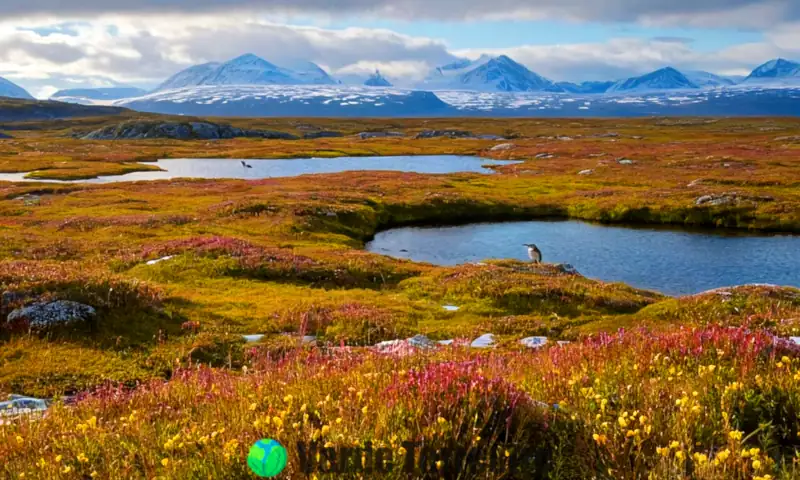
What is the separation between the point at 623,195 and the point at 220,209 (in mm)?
40084

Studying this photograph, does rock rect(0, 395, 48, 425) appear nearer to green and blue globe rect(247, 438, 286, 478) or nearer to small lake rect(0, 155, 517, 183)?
green and blue globe rect(247, 438, 286, 478)

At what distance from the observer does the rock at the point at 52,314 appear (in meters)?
15.5

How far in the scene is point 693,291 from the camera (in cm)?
3209

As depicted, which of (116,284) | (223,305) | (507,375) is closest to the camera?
(507,375)

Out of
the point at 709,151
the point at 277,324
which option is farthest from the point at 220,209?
the point at 709,151

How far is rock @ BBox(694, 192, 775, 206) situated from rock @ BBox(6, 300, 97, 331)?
52.5 meters

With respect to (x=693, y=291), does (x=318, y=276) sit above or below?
above

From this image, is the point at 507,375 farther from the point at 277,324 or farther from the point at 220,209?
the point at 220,209

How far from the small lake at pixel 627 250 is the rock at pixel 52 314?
2469 centimetres

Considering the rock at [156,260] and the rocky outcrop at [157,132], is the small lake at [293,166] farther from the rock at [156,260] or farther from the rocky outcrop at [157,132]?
the rocky outcrop at [157,132]

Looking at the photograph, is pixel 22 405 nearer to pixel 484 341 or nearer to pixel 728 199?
pixel 484 341

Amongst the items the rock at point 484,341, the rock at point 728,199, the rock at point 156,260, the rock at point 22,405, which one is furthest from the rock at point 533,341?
the rock at point 728,199

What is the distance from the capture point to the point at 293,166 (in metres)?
108

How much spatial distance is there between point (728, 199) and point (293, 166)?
73.8 metres
